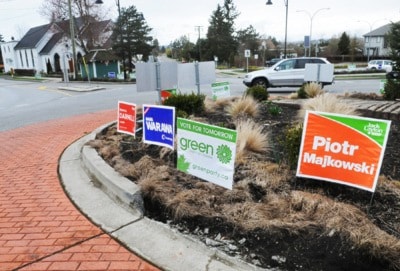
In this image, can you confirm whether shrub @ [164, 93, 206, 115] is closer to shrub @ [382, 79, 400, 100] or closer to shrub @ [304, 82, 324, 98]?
shrub @ [304, 82, 324, 98]

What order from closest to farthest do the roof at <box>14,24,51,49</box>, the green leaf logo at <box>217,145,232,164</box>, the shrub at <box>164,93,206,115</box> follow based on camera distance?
the green leaf logo at <box>217,145,232,164</box> → the shrub at <box>164,93,206,115</box> → the roof at <box>14,24,51,49</box>

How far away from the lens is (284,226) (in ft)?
10.6

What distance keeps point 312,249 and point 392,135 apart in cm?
406

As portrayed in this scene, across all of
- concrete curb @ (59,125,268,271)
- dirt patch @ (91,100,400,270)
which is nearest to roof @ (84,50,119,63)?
concrete curb @ (59,125,268,271)

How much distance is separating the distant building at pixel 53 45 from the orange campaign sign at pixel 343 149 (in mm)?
37877

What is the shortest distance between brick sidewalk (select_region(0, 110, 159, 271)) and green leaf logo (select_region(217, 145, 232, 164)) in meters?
1.33

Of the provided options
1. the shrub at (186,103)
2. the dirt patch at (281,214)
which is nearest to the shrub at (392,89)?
the shrub at (186,103)

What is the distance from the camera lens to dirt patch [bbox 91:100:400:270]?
9.46 ft

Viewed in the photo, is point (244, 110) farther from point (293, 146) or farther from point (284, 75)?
point (284, 75)

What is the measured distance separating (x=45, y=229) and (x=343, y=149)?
3.12m

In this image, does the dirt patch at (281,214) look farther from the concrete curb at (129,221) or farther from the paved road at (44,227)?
the paved road at (44,227)

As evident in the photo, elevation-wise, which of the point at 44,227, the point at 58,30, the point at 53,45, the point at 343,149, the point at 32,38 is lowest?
the point at 44,227

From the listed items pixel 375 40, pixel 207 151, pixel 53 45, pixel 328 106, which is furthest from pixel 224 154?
pixel 375 40

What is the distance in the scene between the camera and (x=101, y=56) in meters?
39.8
